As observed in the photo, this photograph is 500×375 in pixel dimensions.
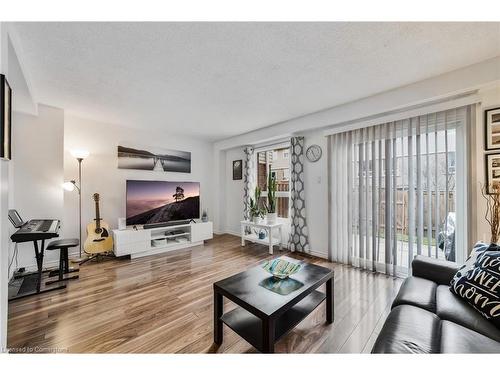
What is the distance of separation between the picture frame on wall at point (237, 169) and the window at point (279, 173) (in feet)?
1.78

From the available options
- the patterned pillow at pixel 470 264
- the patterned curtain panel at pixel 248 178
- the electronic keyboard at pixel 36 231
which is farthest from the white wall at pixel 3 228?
the patterned curtain panel at pixel 248 178

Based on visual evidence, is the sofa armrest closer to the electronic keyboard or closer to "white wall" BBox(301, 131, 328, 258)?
"white wall" BBox(301, 131, 328, 258)

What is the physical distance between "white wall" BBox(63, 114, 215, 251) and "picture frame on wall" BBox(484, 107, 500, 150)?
468cm

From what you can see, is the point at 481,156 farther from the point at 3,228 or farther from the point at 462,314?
the point at 3,228

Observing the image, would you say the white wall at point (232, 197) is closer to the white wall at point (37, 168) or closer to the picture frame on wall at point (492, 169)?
the white wall at point (37, 168)

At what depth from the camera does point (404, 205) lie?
8.45 ft

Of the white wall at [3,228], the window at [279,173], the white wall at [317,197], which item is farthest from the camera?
the window at [279,173]

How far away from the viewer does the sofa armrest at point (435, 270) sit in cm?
156

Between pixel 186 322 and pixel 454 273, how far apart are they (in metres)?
2.12

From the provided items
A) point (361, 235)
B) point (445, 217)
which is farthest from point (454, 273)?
point (361, 235)

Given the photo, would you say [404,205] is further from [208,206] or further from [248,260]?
[208,206]

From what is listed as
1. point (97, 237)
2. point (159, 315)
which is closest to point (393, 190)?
point (159, 315)

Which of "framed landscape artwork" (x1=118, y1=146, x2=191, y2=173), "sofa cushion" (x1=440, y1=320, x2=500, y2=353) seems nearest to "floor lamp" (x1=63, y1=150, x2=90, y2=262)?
"framed landscape artwork" (x1=118, y1=146, x2=191, y2=173)

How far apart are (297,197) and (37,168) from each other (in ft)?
12.8
